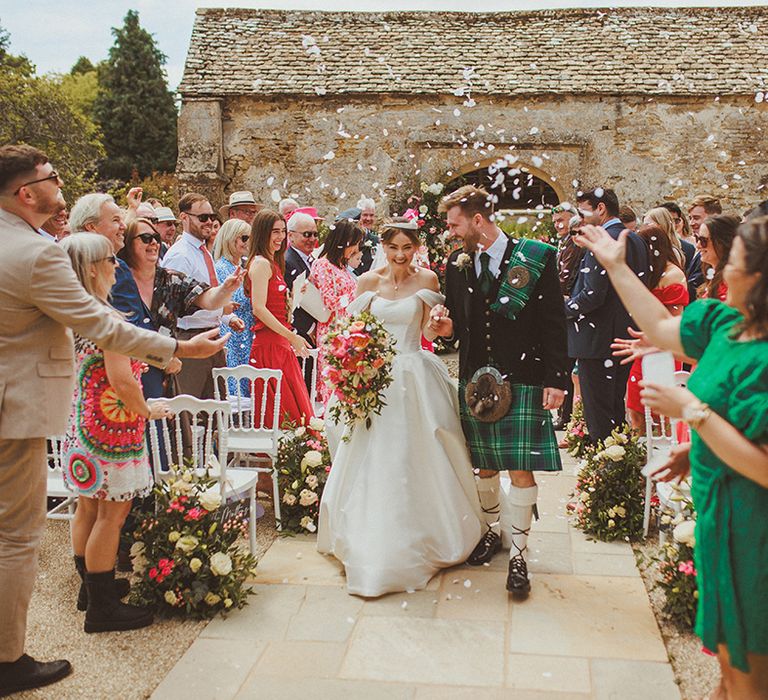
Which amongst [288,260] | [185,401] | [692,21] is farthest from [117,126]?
[185,401]

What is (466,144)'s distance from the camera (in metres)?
16.6

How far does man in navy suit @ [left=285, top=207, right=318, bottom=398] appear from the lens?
730 centimetres

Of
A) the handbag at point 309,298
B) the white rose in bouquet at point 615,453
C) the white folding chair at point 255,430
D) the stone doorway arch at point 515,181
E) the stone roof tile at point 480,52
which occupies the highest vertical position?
the stone roof tile at point 480,52

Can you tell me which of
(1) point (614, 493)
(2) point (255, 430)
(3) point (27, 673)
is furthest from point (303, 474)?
(3) point (27, 673)

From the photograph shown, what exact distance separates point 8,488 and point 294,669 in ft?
4.95

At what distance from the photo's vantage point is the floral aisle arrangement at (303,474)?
5.45 m

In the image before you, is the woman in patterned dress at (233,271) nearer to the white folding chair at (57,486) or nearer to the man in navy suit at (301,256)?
the man in navy suit at (301,256)

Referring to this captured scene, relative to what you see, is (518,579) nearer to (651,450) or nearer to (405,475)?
(405,475)

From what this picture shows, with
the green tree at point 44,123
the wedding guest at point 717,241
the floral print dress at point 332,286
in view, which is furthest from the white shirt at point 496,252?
the green tree at point 44,123

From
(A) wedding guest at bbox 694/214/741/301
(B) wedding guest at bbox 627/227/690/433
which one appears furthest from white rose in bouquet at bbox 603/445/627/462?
(A) wedding guest at bbox 694/214/741/301

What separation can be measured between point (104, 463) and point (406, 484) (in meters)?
1.68

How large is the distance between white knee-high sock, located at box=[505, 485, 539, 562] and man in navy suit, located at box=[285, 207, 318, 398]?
3.41 m

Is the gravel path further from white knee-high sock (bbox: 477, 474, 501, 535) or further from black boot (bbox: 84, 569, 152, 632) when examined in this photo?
white knee-high sock (bbox: 477, 474, 501, 535)

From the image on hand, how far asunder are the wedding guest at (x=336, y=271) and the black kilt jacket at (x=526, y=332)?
2360mm
